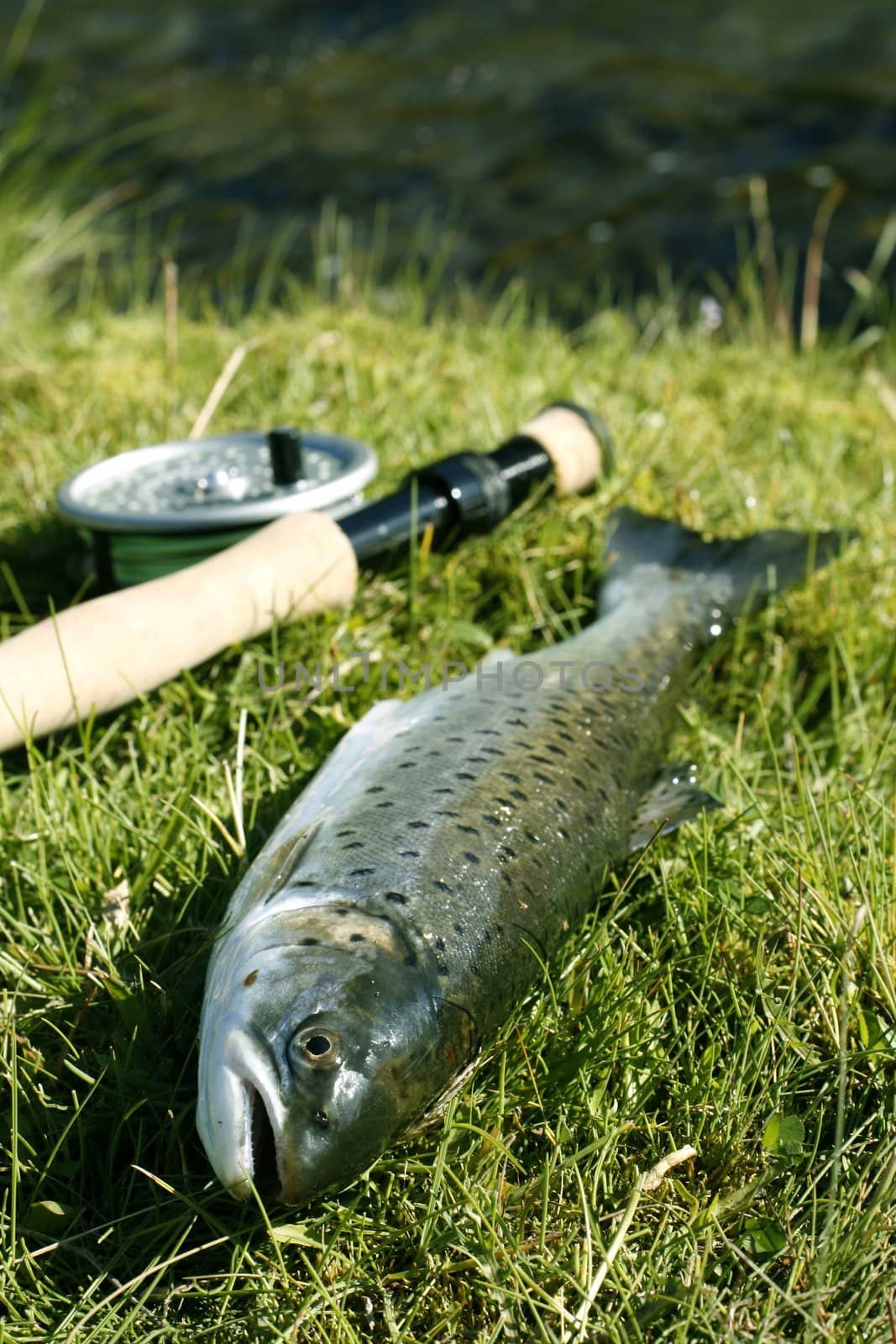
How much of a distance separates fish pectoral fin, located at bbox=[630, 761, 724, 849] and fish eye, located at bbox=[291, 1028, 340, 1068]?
869mm

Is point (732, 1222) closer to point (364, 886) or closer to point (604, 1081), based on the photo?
point (604, 1081)

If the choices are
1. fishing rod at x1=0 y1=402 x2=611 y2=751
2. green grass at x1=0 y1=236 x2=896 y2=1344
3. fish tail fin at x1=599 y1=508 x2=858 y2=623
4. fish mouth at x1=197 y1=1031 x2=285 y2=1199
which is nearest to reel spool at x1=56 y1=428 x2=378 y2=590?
fishing rod at x1=0 y1=402 x2=611 y2=751

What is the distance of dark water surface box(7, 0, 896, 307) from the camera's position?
980 cm

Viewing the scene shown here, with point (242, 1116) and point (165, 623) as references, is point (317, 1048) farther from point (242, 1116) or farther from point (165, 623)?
point (165, 623)

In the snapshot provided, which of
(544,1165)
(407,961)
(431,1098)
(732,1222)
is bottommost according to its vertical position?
(732,1222)

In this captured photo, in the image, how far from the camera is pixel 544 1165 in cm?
208

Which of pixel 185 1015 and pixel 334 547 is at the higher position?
pixel 334 547

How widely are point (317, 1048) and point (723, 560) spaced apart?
2.06 metres

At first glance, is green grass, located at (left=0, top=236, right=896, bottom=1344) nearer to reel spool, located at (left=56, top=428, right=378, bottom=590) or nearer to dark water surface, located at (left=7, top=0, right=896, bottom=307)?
reel spool, located at (left=56, top=428, right=378, bottom=590)

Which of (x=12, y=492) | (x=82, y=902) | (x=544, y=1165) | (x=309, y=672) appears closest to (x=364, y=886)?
(x=544, y=1165)

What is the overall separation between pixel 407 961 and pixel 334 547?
141 cm

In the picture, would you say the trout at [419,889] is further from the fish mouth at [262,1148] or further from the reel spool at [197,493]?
the reel spool at [197,493]

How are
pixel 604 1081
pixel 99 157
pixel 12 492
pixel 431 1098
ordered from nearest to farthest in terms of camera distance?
pixel 431 1098 → pixel 604 1081 → pixel 12 492 → pixel 99 157

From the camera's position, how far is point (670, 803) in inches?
106
